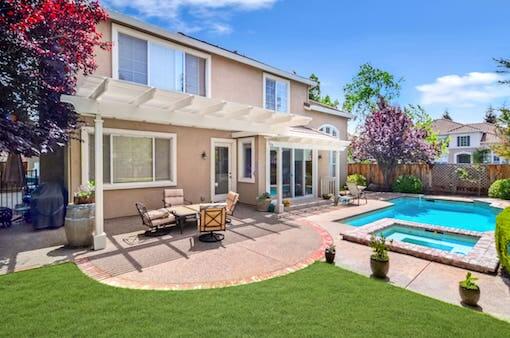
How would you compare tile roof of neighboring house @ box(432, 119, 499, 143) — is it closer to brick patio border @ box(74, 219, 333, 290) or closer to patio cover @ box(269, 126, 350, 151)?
patio cover @ box(269, 126, 350, 151)

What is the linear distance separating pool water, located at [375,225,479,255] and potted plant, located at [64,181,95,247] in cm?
917

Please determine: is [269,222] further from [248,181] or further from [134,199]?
[134,199]

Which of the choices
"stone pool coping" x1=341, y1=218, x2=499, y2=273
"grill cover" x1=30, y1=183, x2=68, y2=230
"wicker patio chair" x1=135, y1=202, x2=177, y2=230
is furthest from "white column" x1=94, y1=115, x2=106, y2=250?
"stone pool coping" x1=341, y1=218, x2=499, y2=273

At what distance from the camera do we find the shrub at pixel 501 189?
18.0 meters

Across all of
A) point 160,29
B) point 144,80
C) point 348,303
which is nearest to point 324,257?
point 348,303

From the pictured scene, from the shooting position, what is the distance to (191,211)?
372 inches

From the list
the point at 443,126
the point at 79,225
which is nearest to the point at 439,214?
the point at 79,225

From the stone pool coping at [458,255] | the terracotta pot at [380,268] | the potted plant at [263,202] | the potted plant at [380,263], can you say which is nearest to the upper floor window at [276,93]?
the potted plant at [263,202]

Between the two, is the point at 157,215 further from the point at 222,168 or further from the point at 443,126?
the point at 443,126

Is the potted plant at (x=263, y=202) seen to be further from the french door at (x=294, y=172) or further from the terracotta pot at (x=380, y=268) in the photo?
the terracotta pot at (x=380, y=268)

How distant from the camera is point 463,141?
4062 centimetres

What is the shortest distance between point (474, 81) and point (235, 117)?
168 ft

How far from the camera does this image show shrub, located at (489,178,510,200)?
1798cm

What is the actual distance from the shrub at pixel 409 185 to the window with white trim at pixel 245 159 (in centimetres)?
1430
